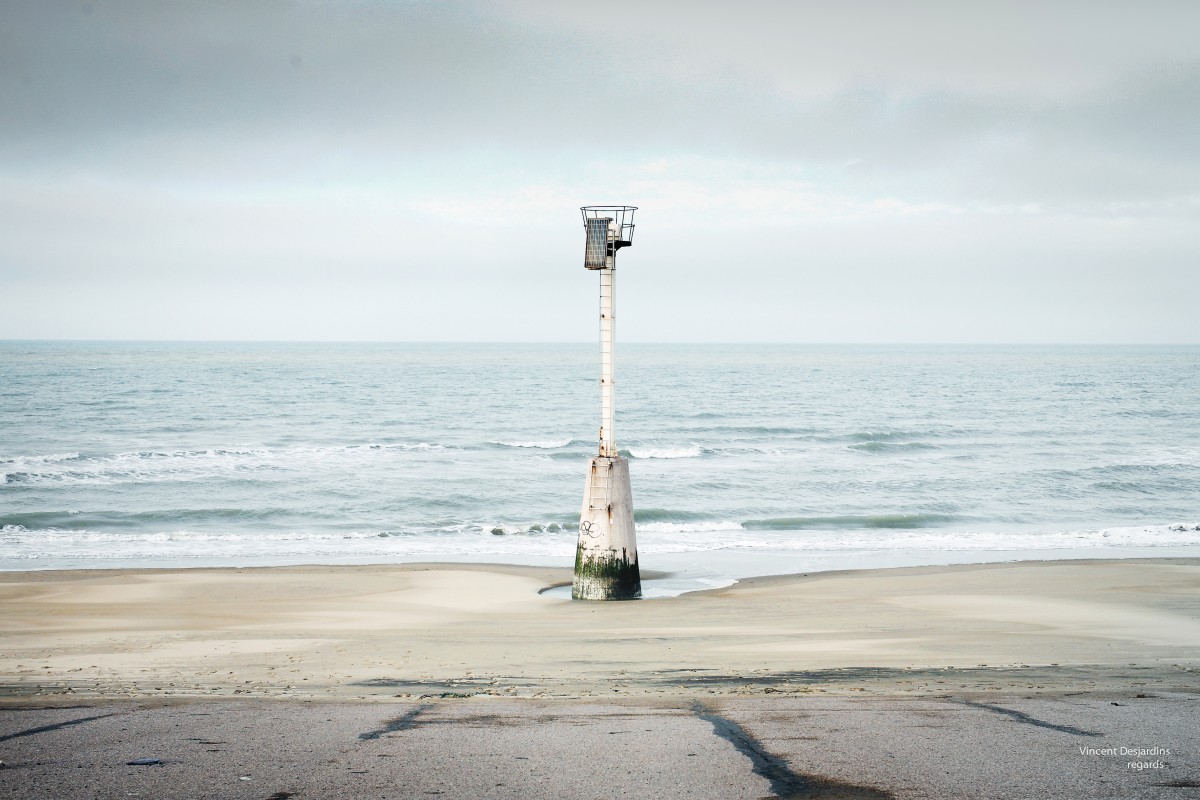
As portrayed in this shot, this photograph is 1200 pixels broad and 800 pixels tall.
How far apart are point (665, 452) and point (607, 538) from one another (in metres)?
24.0

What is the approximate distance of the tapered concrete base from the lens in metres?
15.0

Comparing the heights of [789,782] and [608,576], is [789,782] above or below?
above

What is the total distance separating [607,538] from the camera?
15148 millimetres

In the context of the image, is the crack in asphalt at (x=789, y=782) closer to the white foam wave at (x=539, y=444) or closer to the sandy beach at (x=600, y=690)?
the sandy beach at (x=600, y=690)

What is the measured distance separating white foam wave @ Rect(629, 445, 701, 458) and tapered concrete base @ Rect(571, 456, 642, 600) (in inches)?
903

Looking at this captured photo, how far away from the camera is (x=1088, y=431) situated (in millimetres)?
46469

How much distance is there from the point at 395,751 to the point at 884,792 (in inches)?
118

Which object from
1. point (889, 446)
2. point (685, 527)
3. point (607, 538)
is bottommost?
point (685, 527)

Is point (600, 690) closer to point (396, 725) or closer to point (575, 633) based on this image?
point (396, 725)

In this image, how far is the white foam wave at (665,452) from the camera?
38.5 metres

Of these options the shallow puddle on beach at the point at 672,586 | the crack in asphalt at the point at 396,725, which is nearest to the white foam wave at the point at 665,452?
the shallow puddle on beach at the point at 672,586

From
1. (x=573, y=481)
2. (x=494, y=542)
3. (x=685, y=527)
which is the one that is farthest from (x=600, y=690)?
(x=573, y=481)

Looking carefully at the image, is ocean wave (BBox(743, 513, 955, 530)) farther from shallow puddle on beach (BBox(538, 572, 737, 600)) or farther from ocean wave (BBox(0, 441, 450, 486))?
ocean wave (BBox(0, 441, 450, 486))

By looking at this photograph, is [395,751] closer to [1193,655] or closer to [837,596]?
[1193,655]
